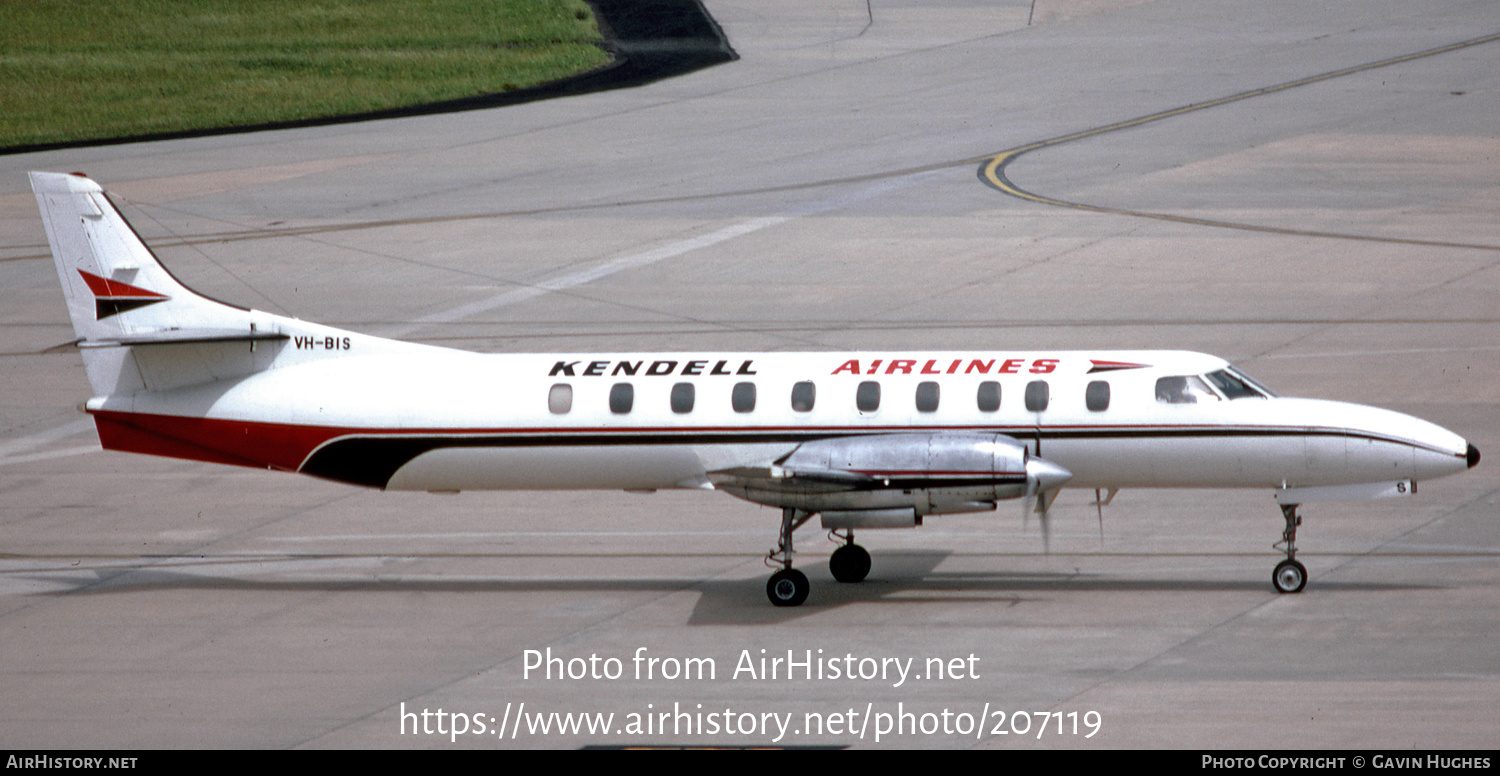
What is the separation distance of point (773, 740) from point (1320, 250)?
27.4m

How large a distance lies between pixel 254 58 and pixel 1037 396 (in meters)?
50.6

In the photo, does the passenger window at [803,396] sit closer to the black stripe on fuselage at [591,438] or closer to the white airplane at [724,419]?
the white airplane at [724,419]

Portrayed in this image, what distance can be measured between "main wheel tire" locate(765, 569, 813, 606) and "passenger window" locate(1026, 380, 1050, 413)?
3546 mm

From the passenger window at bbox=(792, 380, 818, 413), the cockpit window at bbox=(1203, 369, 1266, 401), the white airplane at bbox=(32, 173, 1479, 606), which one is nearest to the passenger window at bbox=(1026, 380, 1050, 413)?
the white airplane at bbox=(32, 173, 1479, 606)

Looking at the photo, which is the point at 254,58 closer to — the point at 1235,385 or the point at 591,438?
the point at 591,438

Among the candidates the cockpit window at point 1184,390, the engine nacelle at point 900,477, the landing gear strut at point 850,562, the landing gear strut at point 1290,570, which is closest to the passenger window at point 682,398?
the engine nacelle at point 900,477

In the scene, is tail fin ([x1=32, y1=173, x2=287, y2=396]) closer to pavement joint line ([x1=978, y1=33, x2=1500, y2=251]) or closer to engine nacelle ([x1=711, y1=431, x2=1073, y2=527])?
engine nacelle ([x1=711, y1=431, x2=1073, y2=527])

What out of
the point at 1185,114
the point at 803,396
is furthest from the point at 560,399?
the point at 1185,114

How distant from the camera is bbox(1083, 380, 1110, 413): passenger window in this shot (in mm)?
21688

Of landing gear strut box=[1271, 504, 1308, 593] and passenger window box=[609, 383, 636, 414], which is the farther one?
passenger window box=[609, 383, 636, 414]

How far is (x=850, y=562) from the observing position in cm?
2309

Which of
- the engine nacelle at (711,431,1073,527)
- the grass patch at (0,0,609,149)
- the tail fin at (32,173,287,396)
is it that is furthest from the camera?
the grass patch at (0,0,609,149)

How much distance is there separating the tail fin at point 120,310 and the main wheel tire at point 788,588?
7.45 metres

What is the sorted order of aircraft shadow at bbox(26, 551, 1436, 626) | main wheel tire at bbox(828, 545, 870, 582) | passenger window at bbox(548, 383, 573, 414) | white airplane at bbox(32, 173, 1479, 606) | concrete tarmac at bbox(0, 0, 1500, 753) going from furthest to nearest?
main wheel tire at bbox(828, 545, 870, 582) < passenger window at bbox(548, 383, 573, 414) < aircraft shadow at bbox(26, 551, 1436, 626) < white airplane at bbox(32, 173, 1479, 606) < concrete tarmac at bbox(0, 0, 1500, 753)
